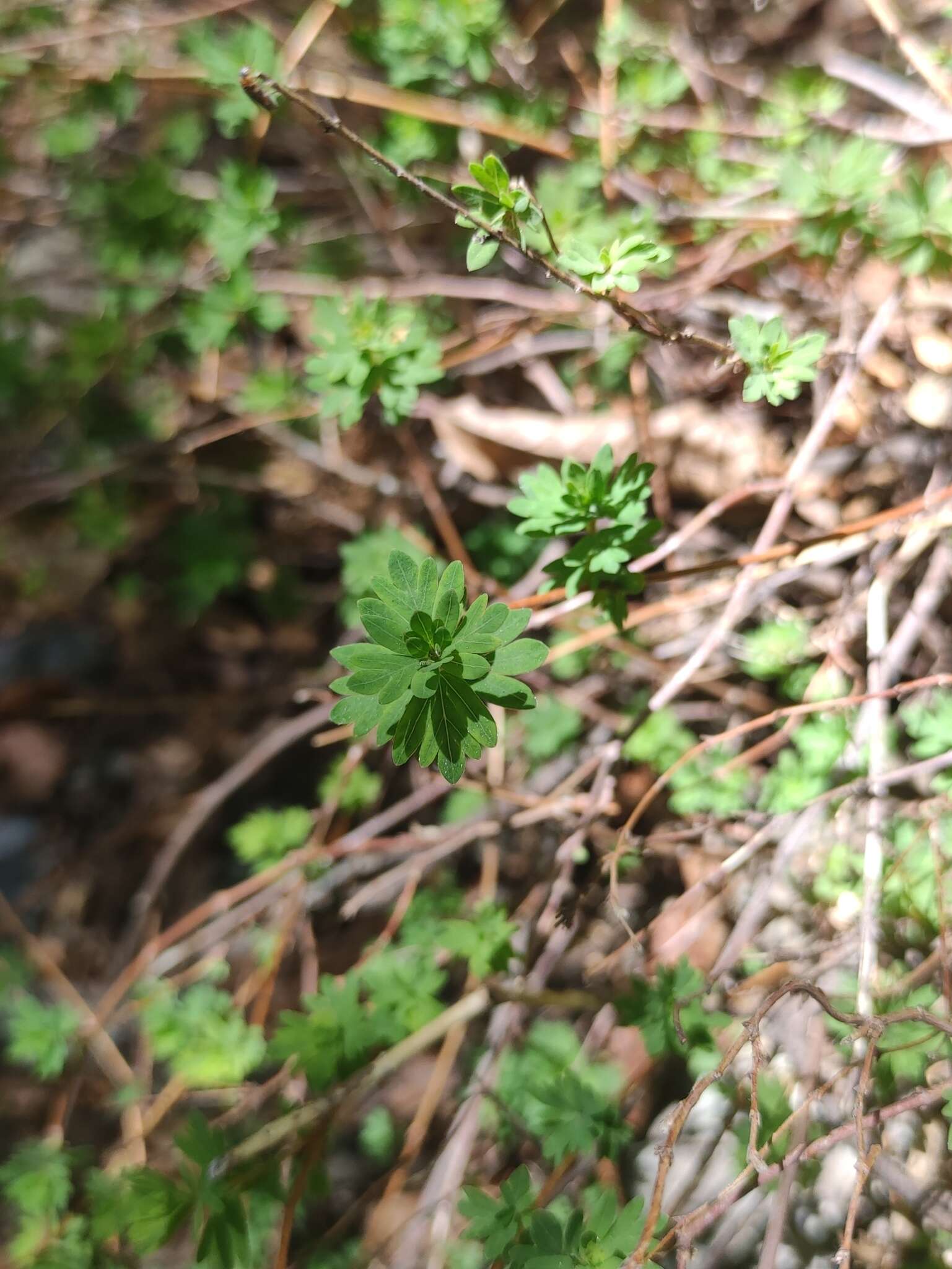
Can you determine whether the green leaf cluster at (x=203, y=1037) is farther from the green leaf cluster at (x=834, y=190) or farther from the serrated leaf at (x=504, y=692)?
the green leaf cluster at (x=834, y=190)

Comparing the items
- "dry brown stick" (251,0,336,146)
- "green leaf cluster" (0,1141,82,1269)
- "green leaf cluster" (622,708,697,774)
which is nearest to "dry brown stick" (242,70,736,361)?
"green leaf cluster" (622,708,697,774)

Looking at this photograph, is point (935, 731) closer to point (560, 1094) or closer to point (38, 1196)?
point (560, 1094)

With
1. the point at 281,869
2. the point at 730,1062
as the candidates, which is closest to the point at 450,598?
the point at 730,1062

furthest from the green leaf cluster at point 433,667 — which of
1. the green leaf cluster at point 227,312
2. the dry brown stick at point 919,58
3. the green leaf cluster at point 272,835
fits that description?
the dry brown stick at point 919,58

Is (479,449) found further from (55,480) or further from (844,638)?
(55,480)

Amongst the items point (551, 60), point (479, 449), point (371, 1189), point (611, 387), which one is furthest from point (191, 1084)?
point (551, 60)

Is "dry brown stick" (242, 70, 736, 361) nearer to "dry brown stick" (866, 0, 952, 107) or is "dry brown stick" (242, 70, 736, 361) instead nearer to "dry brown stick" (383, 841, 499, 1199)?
"dry brown stick" (866, 0, 952, 107)
